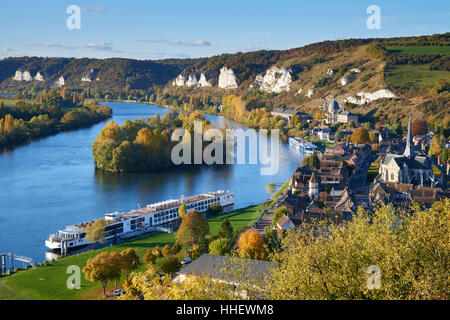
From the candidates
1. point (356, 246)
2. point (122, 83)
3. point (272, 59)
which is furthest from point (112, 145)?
point (122, 83)

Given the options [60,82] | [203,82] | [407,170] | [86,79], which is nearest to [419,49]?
[203,82]

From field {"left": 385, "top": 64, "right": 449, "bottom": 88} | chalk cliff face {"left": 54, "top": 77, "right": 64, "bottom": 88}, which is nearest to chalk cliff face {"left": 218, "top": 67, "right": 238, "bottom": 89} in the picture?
field {"left": 385, "top": 64, "right": 449, "bottom": 88}

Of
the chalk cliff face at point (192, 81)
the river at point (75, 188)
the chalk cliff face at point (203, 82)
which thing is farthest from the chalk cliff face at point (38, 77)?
the river at point (75, 188)

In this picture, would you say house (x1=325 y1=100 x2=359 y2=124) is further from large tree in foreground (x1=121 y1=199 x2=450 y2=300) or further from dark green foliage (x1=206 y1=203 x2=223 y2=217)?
large tree in foreground (x1=121 y1=199 x2=450 y2=300)

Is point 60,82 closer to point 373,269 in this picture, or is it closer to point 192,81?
point 192,81

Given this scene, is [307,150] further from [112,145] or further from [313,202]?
[313,202]
